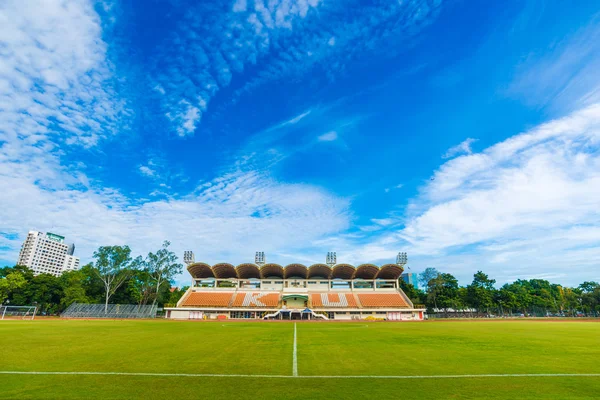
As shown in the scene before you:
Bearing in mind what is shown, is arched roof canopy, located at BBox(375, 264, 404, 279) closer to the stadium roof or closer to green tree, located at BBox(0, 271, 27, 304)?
the stadium roof

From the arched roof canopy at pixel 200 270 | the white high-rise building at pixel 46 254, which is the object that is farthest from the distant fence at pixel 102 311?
the white high-rise building at pixel 46 254

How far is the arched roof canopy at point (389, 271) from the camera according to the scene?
6862 centimetres

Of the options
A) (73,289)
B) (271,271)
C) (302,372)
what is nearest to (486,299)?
(271,271)

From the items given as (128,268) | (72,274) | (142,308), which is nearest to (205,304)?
(142,308)

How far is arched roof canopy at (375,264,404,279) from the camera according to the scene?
68.6m

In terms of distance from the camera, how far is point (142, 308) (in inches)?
2261

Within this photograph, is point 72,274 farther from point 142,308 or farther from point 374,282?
point 374,282

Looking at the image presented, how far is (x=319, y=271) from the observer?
69.9 metres

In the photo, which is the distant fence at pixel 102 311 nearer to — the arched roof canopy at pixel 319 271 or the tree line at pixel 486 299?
the arched roof canopy at pixel 319 271

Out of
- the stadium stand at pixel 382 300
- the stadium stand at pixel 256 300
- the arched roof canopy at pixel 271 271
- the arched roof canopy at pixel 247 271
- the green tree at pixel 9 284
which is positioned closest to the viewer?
the green tree at pixel 9 284

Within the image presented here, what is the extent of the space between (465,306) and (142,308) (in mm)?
69762

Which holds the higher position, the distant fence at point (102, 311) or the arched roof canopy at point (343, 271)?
the arched roof canopy at point (343, 271)

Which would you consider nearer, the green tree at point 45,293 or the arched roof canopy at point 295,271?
the green tree at point 45,293

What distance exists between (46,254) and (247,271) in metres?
151
